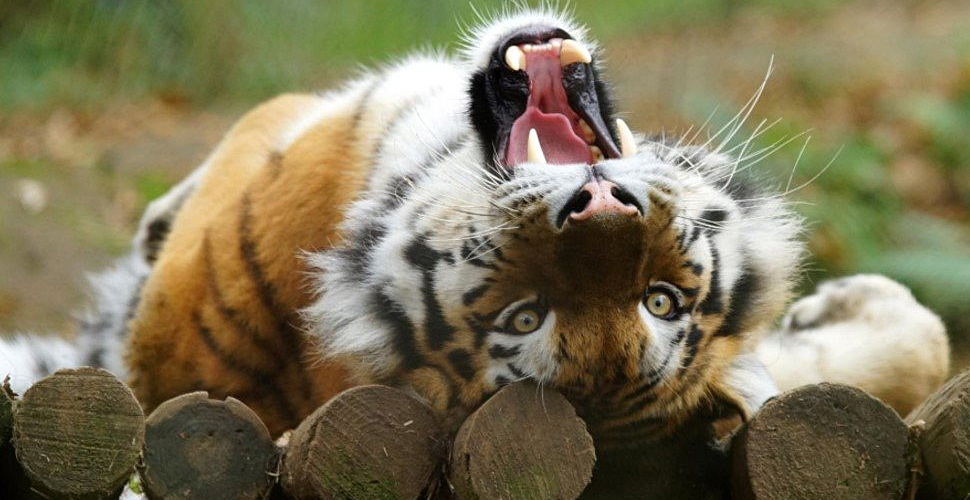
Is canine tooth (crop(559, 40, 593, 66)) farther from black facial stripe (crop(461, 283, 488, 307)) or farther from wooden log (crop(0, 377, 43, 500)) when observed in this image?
wooden log (crop(0, 377, 43, 500))

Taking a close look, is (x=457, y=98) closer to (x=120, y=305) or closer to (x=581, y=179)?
(x=581, y=179)

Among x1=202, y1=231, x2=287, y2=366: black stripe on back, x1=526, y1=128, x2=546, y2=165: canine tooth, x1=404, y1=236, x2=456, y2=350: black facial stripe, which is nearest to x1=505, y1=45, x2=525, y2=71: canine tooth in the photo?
x1=526, y1=128, x2=546, y2=165: canine tooth

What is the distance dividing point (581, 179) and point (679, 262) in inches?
12.0

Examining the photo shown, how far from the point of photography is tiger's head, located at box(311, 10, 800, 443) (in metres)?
2.30

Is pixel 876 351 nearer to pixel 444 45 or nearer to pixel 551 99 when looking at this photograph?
pixel 551 99

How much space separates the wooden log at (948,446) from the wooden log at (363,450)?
0.93 metres

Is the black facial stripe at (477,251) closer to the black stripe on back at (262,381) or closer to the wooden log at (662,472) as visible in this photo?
the wooden log at (662,472)

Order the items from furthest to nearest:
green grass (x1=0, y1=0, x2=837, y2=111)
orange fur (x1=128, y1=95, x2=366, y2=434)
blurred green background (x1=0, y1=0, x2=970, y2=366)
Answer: green grass (x1=0, y1=0, x2=837, y2=111) < blurred green background (x1=0, y1=0, x2=970, y2=366) < orange fur (x1=128, y1=95, x2=366, y2=434)

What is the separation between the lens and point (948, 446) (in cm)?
218

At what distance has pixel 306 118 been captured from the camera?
144 inches

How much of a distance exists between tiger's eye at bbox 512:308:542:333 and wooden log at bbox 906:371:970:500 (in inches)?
29.6

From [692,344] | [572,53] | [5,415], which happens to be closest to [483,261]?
[692,344]

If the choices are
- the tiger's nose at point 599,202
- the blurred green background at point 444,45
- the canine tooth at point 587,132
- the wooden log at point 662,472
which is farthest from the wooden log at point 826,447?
the blurred green background at point 444,45

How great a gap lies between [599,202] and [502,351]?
44 cm
